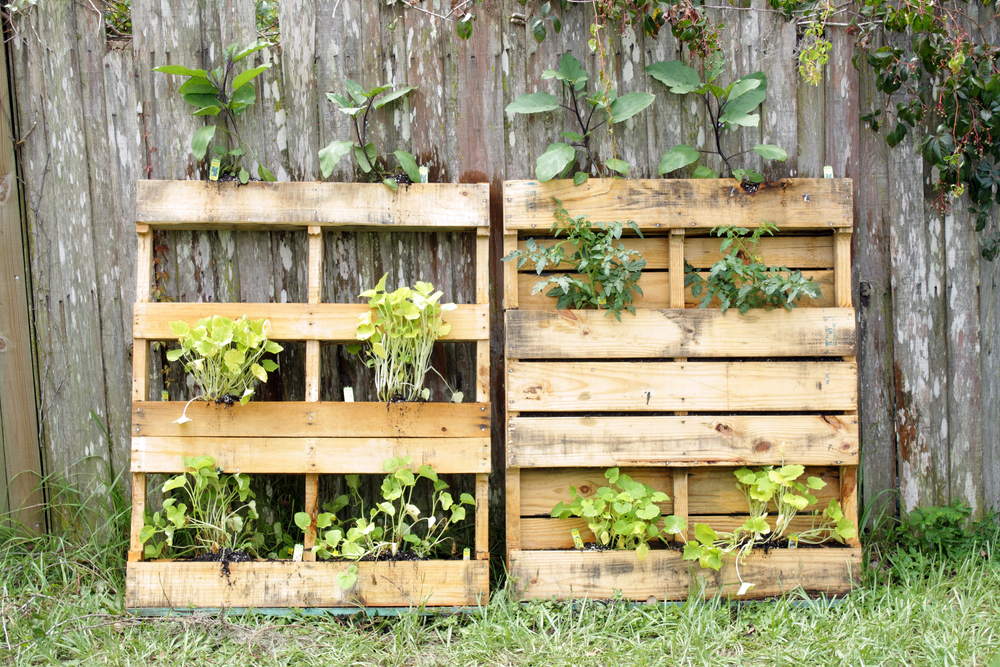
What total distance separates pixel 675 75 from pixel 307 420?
195 centimetres

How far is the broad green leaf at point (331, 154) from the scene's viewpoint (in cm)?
235

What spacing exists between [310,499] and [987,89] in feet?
9.96

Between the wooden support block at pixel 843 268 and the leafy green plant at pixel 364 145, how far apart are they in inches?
Answer: 66.1

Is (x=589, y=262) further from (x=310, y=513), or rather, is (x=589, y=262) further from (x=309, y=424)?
(x=310, y=513)

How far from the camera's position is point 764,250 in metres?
2.48

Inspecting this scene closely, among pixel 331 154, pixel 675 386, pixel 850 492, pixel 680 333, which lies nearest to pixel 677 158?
pixel 680 333

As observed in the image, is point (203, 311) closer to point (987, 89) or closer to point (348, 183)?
point (348, 183)

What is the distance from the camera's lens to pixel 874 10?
2.42 metres

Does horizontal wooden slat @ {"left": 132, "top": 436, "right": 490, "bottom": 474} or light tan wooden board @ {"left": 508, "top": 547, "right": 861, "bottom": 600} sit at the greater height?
horizontal wooden slat @ {"left": 132, "top": 436, "right": 490, "bottom": 474}

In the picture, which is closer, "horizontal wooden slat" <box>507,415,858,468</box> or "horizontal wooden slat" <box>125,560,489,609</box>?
"horizontal wooden slat" <box>125,560,489,609</box>

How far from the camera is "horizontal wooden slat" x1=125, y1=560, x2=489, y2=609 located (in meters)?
2.26

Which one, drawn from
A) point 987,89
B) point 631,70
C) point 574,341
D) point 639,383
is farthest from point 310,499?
point 987,89

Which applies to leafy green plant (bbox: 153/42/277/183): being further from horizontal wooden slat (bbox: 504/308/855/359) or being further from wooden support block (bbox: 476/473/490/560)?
wooden support block (bbox: 476/473/490/560)

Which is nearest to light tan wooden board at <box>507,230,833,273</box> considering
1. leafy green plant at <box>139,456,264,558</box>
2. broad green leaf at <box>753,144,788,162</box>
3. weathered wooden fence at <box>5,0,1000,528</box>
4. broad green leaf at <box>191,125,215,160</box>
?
weathered wooden fence at <box>5,0,1000,528</box>
